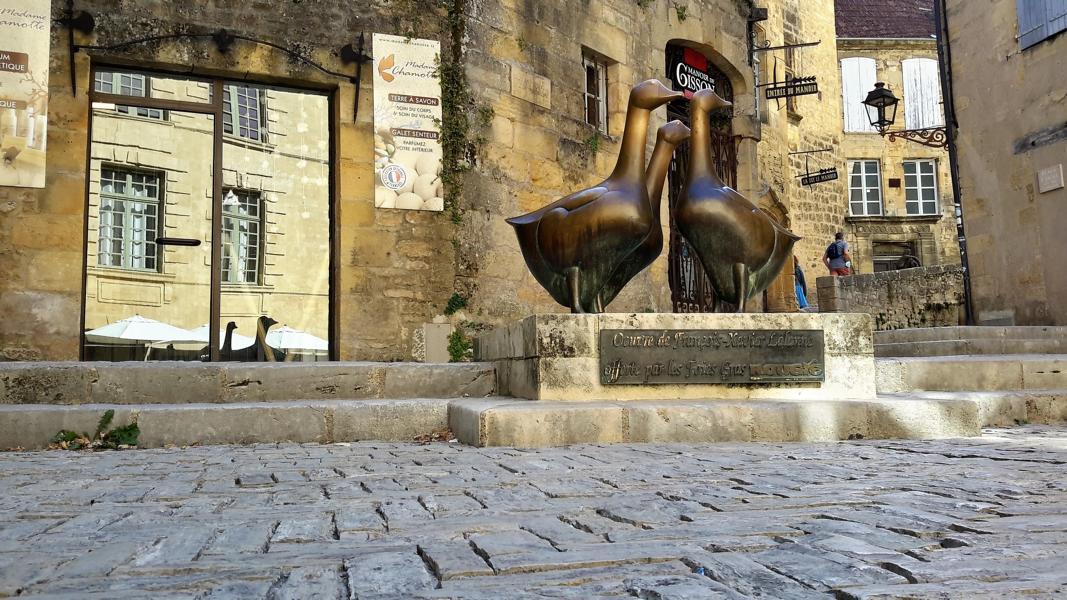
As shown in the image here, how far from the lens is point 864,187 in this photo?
2902 cm

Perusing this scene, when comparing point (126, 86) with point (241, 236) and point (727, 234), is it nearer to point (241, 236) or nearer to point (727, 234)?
point (241, 236)

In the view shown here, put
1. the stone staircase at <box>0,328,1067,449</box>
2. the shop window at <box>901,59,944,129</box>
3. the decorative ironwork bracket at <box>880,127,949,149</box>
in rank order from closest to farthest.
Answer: the stone staircase at <box>0,328,1067,449</box>
the decorative ironwork bracket at <box>880,127,949,149</box>
the shop window at <box>901,59,944,129</box>

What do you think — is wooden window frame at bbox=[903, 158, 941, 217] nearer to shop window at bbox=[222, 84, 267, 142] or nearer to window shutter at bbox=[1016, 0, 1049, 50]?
window shutter at bbox=[1016, 0, 1049, 50]

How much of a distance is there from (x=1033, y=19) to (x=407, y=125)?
369 inches

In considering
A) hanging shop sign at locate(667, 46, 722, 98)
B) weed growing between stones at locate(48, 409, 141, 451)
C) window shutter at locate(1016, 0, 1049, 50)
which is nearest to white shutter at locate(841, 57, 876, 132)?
hanging shop sign at locate(667, 46, 722, 98)

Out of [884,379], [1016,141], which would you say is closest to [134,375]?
[884,379]

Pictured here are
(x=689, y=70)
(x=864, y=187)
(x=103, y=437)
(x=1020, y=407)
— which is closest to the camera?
(x=103, y=437)

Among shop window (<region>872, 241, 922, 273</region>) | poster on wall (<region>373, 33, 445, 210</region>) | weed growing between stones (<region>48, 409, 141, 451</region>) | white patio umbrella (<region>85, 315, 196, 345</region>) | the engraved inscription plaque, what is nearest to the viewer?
Result: weed growing between stones (<region>48, 409, 141, 451</region>)

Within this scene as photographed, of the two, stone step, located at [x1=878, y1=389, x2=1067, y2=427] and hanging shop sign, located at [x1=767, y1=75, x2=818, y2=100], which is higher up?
hanging shop sign, located at [x1=767, y1=75, x2=818, y2=100]

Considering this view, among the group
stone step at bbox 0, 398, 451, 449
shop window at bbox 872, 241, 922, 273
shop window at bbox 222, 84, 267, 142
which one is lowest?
stone step at bbox 0, 398, 451, 449

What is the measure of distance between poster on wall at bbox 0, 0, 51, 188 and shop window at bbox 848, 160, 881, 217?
25.3 metres

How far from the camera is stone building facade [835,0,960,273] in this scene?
A: 28.5m

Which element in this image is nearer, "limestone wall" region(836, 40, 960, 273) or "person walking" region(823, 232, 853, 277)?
"person walking" region(823, 232, 853, 277)

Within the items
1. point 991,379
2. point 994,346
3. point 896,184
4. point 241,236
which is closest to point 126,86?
point 241,236
